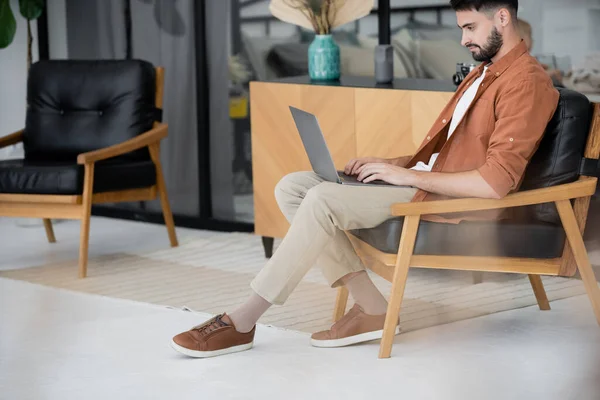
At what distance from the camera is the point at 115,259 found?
11.4ft

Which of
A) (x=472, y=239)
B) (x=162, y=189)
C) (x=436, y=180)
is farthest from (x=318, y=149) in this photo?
(x=162, y=189)

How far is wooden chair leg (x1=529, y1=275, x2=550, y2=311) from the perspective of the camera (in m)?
2.56

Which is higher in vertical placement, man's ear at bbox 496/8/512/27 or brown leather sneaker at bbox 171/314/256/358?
man's ear at bbox 496/8/512/27

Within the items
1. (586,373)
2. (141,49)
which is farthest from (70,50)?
(586,373)

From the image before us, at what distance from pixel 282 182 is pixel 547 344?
29.9 inches

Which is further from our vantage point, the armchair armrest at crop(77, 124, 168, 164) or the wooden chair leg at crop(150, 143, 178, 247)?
the wooden chair leg at crop(150, 143, 178, 247)

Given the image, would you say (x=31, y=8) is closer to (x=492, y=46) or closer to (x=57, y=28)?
(x=57, y=28)

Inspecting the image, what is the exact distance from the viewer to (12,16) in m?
4.12

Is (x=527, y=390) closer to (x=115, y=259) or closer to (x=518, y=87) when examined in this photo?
(x=518, y=87)

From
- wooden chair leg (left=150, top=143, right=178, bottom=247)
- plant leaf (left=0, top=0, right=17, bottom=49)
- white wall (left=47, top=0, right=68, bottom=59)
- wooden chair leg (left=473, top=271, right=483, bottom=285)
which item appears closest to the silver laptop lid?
wooden chair leg (left=473, top=271, right=483, bottom=285)

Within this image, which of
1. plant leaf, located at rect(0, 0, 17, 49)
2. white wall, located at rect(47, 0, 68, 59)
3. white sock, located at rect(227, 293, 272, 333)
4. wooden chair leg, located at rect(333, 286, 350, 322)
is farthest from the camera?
white wall, located at rect(47, 0, 68, 59)

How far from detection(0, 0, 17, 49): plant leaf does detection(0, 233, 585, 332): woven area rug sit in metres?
1.23

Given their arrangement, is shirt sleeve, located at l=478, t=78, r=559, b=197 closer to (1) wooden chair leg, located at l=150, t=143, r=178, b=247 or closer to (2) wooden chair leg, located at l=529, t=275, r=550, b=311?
(2) wooden chair leg, located at l=529, t=275, r=550, b=311

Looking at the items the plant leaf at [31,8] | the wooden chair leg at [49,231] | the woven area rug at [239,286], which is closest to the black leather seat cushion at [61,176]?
the woven area rug at [239,286]
